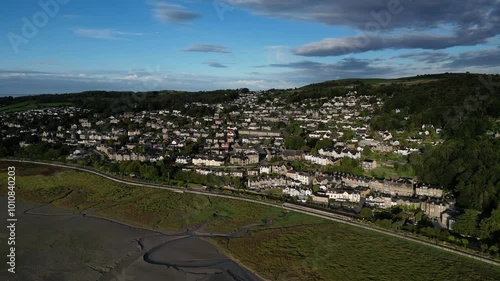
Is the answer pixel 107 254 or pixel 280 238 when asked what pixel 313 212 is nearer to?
pixel 280 238

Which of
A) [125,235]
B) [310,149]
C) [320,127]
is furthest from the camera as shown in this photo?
[320,127]

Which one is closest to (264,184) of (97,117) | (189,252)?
(189,252)

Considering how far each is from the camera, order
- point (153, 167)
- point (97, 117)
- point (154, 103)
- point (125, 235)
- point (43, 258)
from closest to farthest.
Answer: point (43, 258) → point (125, 235) → point (153, 167) → point (97, 117) → point (154, 103)

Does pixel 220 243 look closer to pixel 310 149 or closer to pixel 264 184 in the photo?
pixel 264 184

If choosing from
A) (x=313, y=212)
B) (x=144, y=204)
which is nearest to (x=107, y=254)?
(x=144, y=204)

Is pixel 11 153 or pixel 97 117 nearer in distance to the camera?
pixel 11 153

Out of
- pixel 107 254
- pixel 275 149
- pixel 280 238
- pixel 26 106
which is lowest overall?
pixel 107 254

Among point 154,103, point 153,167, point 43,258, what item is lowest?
point 43,258

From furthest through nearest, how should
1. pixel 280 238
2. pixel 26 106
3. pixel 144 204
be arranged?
pixel 26 106
pixel 144 204
pixel 280 238
